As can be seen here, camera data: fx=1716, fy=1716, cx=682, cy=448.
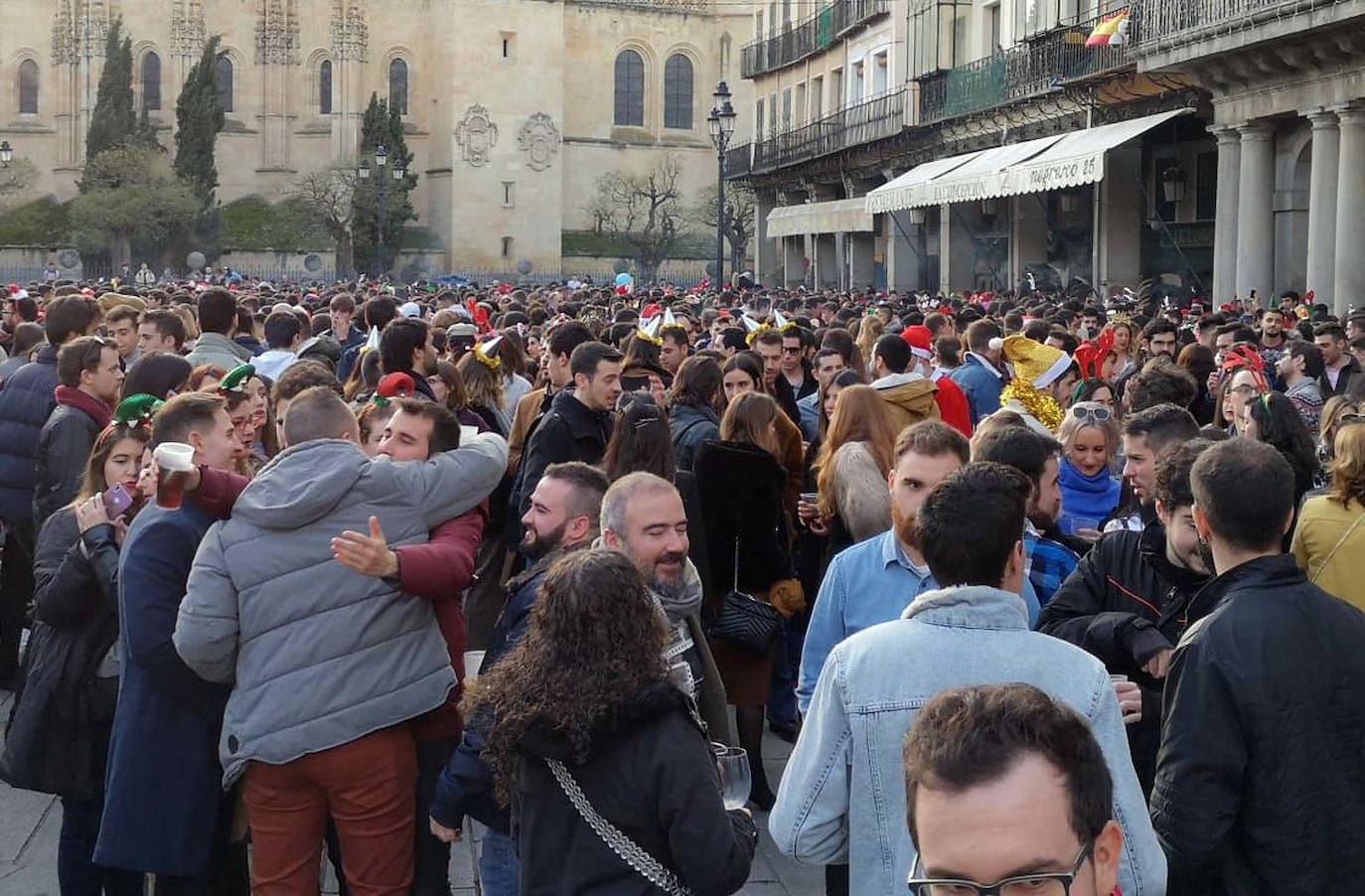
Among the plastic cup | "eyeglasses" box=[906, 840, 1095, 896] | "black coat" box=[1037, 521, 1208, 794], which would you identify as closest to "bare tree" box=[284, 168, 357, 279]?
the plastic cup

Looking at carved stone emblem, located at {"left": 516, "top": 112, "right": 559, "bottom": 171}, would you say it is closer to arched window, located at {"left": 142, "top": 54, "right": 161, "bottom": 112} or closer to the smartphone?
arched window, located at {"left": 142, "top": 54, "right": 161, "bottom": 112}

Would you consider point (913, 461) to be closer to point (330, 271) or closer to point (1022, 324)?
point (1022, 324)

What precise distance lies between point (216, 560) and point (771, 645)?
2.93 metres

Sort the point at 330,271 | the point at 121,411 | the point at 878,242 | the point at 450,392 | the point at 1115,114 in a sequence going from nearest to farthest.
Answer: the point at 121,411 → the point at 450,392 → the point at 1115,114 → the point at 878,242 → the point at 330,271

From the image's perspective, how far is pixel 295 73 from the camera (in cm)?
7019

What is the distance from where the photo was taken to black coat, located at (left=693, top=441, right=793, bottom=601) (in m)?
7.25

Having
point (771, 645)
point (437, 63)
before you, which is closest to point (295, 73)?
point (437, 63)

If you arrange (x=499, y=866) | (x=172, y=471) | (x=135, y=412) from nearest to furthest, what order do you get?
(x=172, y=471) < (x=499, y=866) < (x=135, y=412)

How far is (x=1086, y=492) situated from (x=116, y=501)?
3.64 m

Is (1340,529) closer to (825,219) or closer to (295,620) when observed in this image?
(295,620)

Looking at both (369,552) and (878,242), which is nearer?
(369,552)

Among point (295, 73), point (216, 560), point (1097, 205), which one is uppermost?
point (295, 73)

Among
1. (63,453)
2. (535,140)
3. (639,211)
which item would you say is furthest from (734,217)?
(63,453)

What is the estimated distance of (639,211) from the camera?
7112cm
